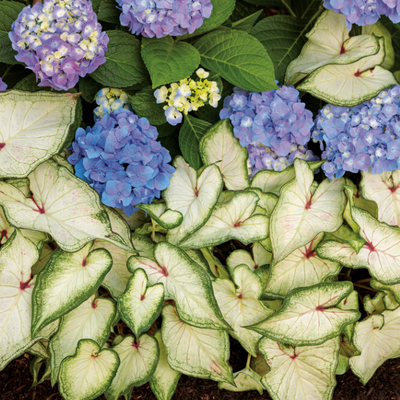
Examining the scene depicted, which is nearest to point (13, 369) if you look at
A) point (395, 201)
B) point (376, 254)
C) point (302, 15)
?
point (376, 254)

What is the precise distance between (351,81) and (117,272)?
814 mm

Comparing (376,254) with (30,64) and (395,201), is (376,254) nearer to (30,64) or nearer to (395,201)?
(395,201)

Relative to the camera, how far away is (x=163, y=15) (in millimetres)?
1020

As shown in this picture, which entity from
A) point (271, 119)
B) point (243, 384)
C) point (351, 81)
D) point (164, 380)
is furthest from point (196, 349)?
point (351, 81)

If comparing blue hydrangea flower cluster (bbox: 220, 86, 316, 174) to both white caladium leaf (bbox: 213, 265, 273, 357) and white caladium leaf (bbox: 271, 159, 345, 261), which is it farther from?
white caladium leaf (bbox: 213, 265, 273, 357)

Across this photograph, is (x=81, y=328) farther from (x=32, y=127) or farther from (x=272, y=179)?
(x=272, y=179)

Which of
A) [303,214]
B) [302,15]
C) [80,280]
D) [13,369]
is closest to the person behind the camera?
[80,280]

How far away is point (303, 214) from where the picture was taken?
1.12 m

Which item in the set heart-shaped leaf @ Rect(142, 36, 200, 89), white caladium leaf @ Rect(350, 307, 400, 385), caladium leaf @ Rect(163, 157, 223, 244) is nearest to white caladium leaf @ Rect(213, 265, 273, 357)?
caladium leaf @ Rect(163, 157, 223, 244)

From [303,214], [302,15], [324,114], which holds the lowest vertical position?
[303,214]

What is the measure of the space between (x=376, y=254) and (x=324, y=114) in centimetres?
40

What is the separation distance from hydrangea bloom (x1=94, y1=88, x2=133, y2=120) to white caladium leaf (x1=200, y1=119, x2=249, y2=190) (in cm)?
24

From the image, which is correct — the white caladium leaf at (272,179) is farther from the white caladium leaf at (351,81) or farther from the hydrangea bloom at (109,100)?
the hydrangea bloom at (109,100)

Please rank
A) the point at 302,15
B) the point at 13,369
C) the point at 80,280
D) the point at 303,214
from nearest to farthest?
1. the point at 80,280
2. the point at 303,214
3. the point at 13,369
4. the point at 302,15
